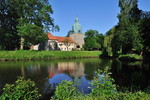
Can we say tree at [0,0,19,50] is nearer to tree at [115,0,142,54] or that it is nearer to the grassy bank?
the grassy bank

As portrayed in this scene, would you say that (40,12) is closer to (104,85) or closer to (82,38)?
(104,85)

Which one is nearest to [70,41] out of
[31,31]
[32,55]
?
[32,55]

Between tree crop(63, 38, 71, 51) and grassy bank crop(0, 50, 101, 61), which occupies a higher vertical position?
tree crop(63, 38, 71, 51)

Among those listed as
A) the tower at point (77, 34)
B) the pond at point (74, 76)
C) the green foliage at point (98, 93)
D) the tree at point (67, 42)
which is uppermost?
the tower at point (77, 34)

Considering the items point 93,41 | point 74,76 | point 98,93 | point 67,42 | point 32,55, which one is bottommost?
point 74,76

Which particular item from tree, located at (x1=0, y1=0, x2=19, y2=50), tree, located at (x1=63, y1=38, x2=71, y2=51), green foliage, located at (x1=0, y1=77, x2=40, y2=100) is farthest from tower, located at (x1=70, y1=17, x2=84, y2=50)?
green foliage, located at (x1=0, y1=77, x2=40, y2=100)

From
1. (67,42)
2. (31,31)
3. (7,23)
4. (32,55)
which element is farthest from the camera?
(67,42)

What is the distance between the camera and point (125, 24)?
22875 millimetres

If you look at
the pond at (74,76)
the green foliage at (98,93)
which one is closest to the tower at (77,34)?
the pond at (74,76)

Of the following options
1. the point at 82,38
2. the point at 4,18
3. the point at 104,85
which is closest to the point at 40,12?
Result: the point at 4,18

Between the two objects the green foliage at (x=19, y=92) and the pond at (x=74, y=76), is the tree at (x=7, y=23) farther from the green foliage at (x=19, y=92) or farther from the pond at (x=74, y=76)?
the green foliage at (x=19, y=92)

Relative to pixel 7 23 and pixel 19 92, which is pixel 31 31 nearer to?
pixel 7 23

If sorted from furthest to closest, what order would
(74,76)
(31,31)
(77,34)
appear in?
(77,34) → (31,31) → (74,76)

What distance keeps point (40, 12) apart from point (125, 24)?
19.2m
